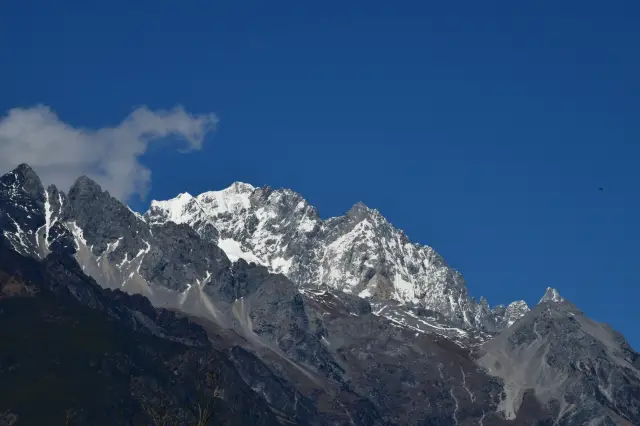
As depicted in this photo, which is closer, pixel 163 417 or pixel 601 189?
pixel 163 417

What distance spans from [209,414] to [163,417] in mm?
5772

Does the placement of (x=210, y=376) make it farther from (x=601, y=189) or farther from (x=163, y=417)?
(x=601, y=189)

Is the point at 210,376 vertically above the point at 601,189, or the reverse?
the point at 601,189

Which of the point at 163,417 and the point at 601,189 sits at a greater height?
the point at 601,189

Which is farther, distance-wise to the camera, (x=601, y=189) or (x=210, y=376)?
(x=601, y=189)

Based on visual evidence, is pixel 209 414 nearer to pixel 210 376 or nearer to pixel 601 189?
pixel 210 376

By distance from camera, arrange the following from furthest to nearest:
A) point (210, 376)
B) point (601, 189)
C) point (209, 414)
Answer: point (601, 189), point (210, 376), point (209, 414)

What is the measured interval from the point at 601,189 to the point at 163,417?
95.4 metres

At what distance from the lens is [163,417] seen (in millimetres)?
105188

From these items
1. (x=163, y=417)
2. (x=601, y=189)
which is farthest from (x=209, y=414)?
(x=601, y=189)

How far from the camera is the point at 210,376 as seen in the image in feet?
359

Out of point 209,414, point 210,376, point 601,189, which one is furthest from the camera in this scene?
point 601,189

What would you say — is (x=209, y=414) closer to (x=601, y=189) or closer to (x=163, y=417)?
(x=163, y=417)

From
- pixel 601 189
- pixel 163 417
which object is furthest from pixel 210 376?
pixel 601 189
